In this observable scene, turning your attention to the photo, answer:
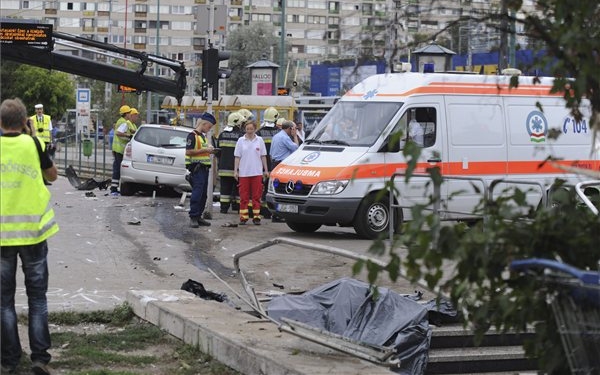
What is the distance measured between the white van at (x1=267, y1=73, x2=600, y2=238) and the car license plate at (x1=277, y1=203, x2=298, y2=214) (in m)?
0.01

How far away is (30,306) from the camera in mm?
7352

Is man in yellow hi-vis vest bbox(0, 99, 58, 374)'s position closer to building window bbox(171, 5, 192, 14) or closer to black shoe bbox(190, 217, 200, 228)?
black shoe bbox(190, 217, 200, 228)

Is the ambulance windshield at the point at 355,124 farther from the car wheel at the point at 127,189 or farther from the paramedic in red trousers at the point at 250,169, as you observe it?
the car wheel at the point at 127,189

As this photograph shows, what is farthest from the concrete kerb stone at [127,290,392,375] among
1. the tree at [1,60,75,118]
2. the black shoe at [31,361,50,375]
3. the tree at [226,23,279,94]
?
the tree at [1,60,75,118]

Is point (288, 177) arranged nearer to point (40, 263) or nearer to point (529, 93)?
point (529, 93)

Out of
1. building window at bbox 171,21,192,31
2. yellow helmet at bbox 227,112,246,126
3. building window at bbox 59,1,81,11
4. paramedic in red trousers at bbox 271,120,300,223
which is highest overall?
building window at bbox 59,1,81,11

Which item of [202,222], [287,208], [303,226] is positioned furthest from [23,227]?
[202,222]

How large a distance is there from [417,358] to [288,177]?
27.0 feet

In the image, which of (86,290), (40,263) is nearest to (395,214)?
(86,290)

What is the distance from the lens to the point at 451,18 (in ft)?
15.1

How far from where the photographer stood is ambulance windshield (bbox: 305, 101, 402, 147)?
16.3 meters

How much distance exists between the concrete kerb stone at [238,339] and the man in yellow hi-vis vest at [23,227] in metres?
1.22

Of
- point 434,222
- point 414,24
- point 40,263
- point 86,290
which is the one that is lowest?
point 86,290

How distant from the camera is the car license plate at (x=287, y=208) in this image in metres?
16.2
